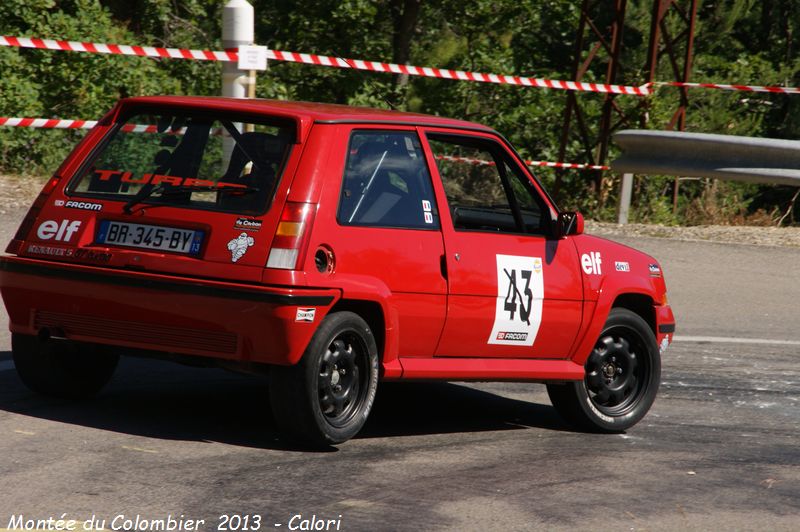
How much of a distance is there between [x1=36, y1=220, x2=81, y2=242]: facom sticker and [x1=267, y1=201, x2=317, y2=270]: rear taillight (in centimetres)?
108

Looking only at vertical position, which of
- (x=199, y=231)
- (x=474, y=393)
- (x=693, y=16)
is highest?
(x=693, y=16)

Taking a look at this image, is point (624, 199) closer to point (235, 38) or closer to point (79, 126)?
point (235, 38)

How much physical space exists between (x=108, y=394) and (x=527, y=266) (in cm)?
231

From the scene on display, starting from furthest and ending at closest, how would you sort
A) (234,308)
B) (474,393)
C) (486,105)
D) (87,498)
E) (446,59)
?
(446,59) < (486,105) < (474,393) < (234,308) < (87,498)

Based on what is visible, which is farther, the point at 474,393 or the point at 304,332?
the point at 474,393

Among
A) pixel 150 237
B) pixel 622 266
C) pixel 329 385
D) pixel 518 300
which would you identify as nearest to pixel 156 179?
pixel 150 237

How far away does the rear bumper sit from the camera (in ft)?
20.4

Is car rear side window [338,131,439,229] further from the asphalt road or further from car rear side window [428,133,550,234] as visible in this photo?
the asphalt road

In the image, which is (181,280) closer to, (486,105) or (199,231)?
(199,231)

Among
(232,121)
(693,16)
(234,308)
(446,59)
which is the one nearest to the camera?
(234,308)

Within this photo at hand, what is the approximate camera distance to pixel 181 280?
6352 mm

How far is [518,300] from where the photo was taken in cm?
737

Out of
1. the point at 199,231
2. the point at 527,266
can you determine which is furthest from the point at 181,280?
the point at 527,266

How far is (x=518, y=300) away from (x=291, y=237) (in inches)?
61.9
